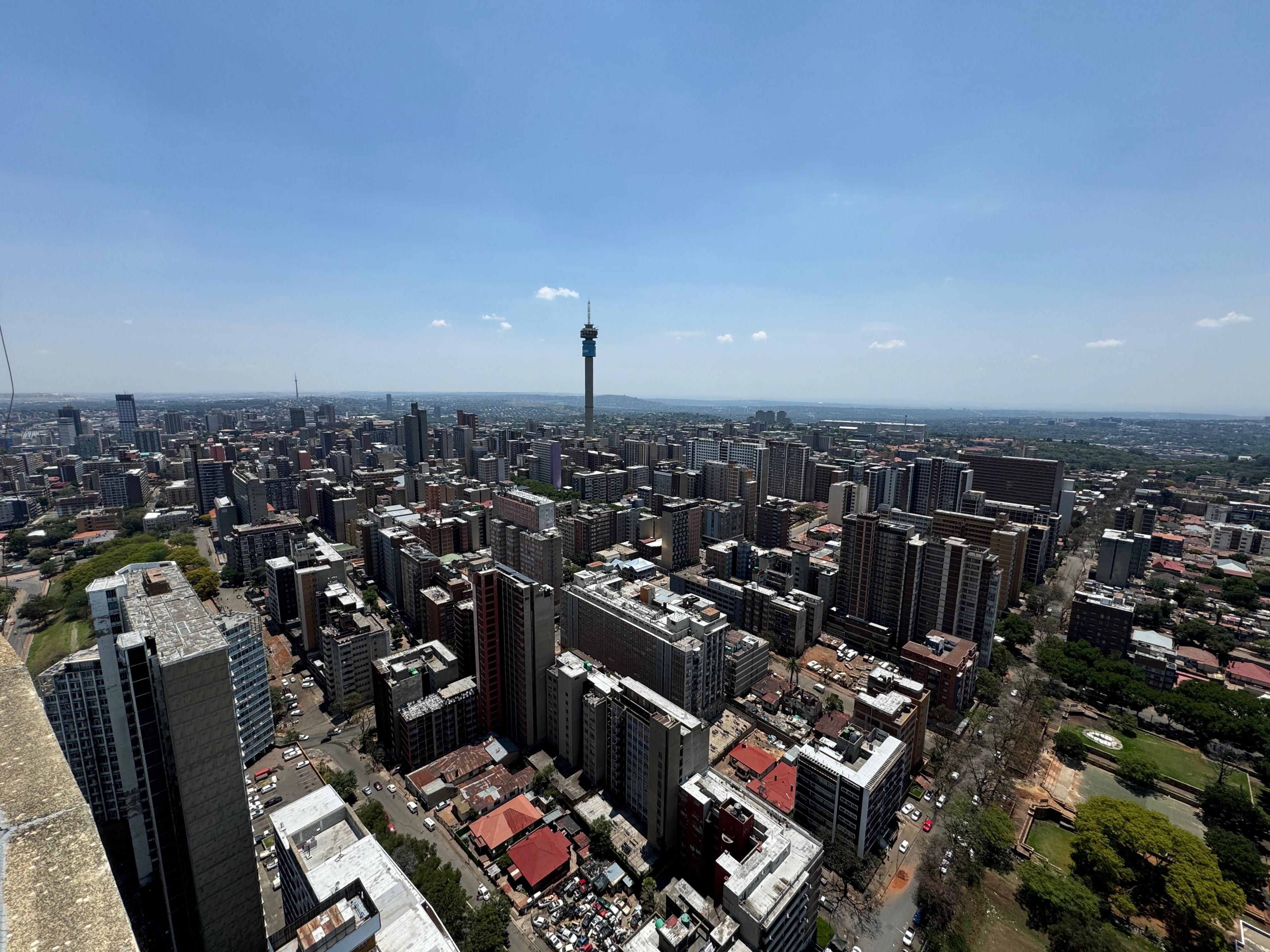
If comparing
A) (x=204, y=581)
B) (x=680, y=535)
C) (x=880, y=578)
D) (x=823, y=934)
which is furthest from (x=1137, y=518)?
(x=204, y=581)

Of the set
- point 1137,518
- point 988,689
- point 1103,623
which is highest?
point 1137,518

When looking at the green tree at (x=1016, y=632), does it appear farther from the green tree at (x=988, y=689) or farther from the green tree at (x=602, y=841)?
the green tree at (x=602, y=841)

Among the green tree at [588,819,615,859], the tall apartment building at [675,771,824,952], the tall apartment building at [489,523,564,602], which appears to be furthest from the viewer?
the tall apartment building at [489,523,564,602]

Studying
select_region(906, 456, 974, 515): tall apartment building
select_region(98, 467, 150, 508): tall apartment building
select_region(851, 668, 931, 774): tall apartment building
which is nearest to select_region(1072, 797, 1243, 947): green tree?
select_region(851, 668, 931, 774): tall apartment building

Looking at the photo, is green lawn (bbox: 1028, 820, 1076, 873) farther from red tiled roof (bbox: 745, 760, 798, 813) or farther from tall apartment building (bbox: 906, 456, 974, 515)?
tall apartment building (bbox: 906, 456, 974, 515)

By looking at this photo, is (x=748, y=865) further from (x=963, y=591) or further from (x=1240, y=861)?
(x=963, y=591)

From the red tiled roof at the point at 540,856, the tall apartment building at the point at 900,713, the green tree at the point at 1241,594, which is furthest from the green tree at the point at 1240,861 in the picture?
the green tree at the point at 1241,594

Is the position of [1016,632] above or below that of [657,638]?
below
